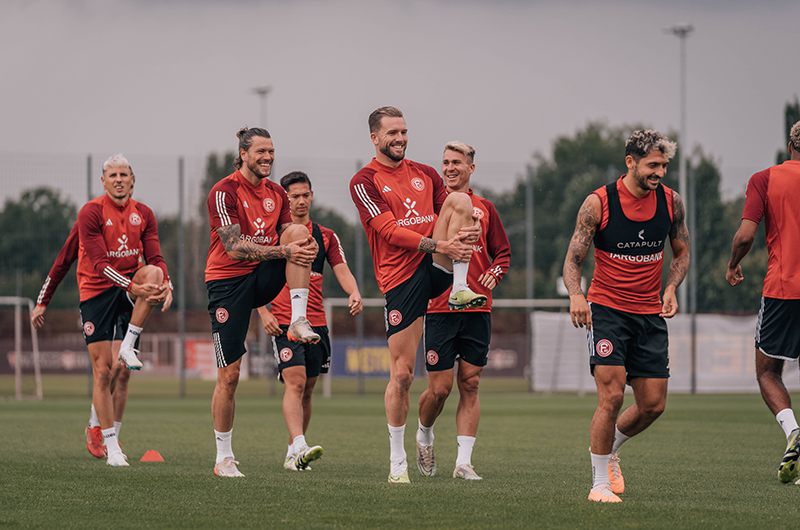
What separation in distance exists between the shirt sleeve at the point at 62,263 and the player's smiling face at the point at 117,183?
0.44m

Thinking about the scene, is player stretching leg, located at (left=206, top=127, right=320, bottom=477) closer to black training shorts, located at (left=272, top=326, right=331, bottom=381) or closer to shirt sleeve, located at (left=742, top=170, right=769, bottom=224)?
black training shorts, located at (left=272, top=326, right=331, bottom=381)

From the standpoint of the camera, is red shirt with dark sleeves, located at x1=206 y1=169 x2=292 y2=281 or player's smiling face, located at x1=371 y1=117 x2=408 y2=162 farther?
red shirt with dark sleeves, located at x1=206 y1=169 x2=292 y2=281

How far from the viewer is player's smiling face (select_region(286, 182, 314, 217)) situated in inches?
306

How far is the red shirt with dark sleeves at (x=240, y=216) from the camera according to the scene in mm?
6383

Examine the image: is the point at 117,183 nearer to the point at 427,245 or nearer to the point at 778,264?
the point at 427,245

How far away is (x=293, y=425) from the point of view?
7.07 metres

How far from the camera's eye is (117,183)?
25.8ft

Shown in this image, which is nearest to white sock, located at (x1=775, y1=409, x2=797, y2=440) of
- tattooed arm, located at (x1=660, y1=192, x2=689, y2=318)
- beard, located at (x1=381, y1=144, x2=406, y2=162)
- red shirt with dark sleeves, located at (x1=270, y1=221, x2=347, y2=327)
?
tattooed arm, located at (x1=660, y1=192, x2=689, y2=318)

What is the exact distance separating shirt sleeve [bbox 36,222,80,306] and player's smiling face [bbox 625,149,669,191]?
486 centimetres

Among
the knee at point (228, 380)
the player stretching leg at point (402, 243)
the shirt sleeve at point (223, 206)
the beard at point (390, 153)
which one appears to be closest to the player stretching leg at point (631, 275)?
the player stretching leg at point (402, 243)

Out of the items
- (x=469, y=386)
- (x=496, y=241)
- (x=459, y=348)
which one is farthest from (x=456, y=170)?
(x=469, y=386)

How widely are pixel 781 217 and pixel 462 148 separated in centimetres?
232

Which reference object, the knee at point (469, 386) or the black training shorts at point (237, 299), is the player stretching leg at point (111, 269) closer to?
the black training shorts at point (237, 299)

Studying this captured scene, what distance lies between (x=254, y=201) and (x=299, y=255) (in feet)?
2.25
